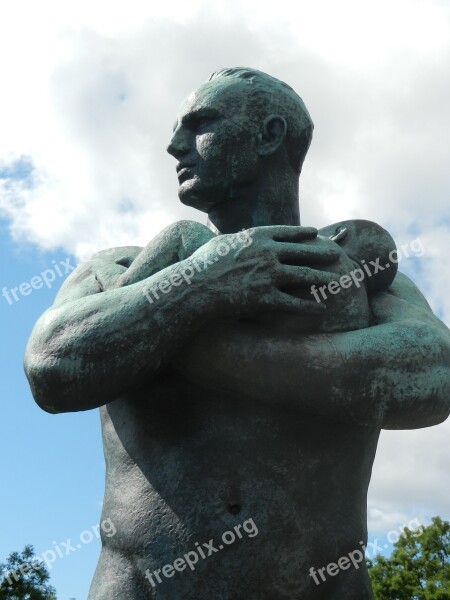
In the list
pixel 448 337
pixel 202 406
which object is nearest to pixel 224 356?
pixel 202 406

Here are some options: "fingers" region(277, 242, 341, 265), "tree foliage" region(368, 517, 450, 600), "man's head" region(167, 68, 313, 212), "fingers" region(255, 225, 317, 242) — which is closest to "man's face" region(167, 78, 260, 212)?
"man's head" region(167, 68, 313, 212)

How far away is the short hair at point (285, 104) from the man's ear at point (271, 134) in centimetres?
5

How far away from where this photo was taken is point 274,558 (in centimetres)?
349

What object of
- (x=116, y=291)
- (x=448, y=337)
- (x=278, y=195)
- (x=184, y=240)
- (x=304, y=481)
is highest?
(x=278, y=195)

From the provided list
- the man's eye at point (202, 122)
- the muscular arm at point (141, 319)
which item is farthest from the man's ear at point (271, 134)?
the muscular arm at point (141, 319)

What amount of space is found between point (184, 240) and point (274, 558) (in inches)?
57.1

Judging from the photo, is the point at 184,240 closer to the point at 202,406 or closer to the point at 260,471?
the point at 202,406

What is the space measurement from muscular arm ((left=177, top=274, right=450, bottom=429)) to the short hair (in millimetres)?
1261

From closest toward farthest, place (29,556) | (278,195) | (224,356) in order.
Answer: (224,356)
(278,195)
(29,556)

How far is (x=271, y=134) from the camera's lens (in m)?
4.21

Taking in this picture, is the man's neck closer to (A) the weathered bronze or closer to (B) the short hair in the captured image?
(B) the short hair

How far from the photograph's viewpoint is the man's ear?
4.19 metres

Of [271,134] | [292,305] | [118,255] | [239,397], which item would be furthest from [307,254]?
[118,255]

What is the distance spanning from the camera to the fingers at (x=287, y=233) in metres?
3.56
